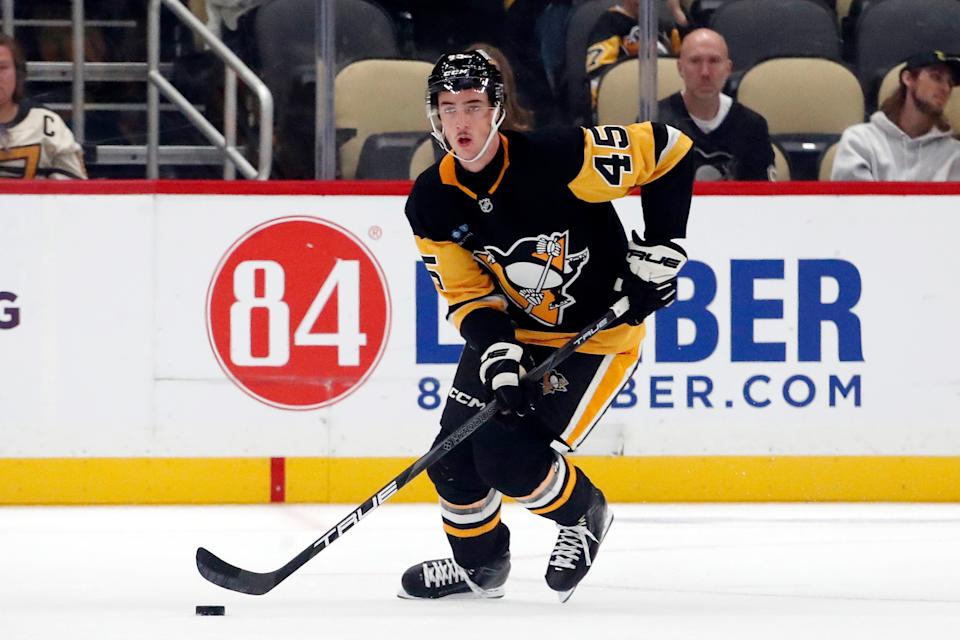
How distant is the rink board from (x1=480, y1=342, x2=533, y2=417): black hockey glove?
1426 millimetres

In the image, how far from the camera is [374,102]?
455 centimetres

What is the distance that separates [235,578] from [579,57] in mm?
2073

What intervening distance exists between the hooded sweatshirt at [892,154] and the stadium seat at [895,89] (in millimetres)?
44

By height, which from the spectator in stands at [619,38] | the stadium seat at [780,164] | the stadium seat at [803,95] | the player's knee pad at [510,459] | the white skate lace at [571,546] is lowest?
the white skate lace at [571,546]

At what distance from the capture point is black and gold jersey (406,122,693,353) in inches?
119

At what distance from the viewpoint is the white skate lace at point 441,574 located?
3.23 meters

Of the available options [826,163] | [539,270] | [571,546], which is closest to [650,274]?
[539,270]

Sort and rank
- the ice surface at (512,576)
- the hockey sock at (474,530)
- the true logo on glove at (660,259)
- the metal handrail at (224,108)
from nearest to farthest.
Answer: the ice surface at (512,576), the true logo on glove at (660,259), the hockey sock at (474,530), the metal handrail at (224,108)

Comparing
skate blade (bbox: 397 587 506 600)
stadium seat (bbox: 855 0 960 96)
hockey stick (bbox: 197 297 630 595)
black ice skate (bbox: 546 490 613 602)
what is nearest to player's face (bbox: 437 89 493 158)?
hockey stick (bbox: 197 297 630 595)

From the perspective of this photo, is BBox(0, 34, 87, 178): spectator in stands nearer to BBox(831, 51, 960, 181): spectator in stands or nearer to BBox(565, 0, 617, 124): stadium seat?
BBox(565, 0, 617, 124): stadium seat

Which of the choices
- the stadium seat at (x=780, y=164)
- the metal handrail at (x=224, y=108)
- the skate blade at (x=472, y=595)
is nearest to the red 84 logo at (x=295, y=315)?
the metal handrail at (x=224, y=108)

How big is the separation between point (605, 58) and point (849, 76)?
72cm

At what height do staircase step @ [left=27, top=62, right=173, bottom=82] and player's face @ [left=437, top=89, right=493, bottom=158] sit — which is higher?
staircase step @ [left=27, top=62, right=173, bottom=82]

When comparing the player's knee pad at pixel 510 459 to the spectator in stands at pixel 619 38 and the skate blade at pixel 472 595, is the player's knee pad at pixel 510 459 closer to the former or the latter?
the skate blade at pixel 472 595
